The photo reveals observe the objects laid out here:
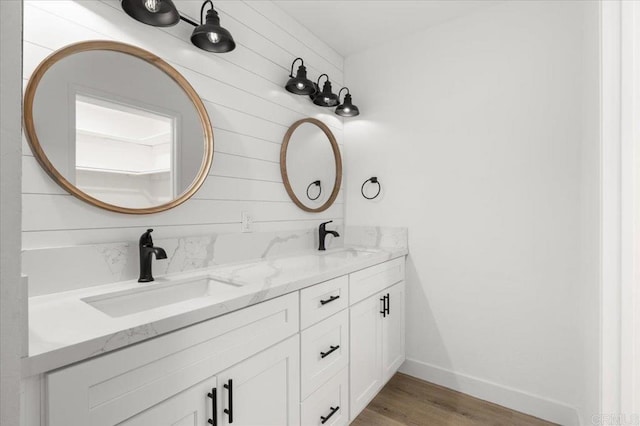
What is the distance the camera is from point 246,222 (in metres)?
1.88

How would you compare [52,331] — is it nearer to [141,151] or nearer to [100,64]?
[141,151]

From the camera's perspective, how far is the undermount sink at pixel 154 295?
118 centimetres

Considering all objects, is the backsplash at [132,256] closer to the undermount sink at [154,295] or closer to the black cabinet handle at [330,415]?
the undermount sink at [154,295]

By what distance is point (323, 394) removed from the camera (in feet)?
5.08

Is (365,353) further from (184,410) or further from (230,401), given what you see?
(184,410)

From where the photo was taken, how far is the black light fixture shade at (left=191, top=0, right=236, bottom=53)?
58.4 inches

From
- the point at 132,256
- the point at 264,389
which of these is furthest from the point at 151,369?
the point at 132,256

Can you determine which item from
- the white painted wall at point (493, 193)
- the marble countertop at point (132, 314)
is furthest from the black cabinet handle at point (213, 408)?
the white painted wall at point (493, 193)

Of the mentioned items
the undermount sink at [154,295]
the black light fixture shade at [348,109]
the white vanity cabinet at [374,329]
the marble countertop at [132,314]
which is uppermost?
the black light fixture shade at [348,109]

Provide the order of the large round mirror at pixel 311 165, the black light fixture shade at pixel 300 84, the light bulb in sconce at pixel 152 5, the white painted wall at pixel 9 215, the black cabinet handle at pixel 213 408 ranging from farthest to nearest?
1. the large round mirror at pixel 311 165
2. the black light fixture shade at pixel 300 84
3. the light bulb in sconce at pixel 152 5
4. the black cabinet handle at pixel 213 408
5. the white painted wall at pixel 9 215

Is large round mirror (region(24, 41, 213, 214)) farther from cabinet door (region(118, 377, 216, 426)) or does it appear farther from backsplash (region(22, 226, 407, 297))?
cabinet door (region(118, 377, 216, 426))

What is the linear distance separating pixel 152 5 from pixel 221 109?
55 cm

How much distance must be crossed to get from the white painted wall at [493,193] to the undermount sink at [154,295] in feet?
4.98
